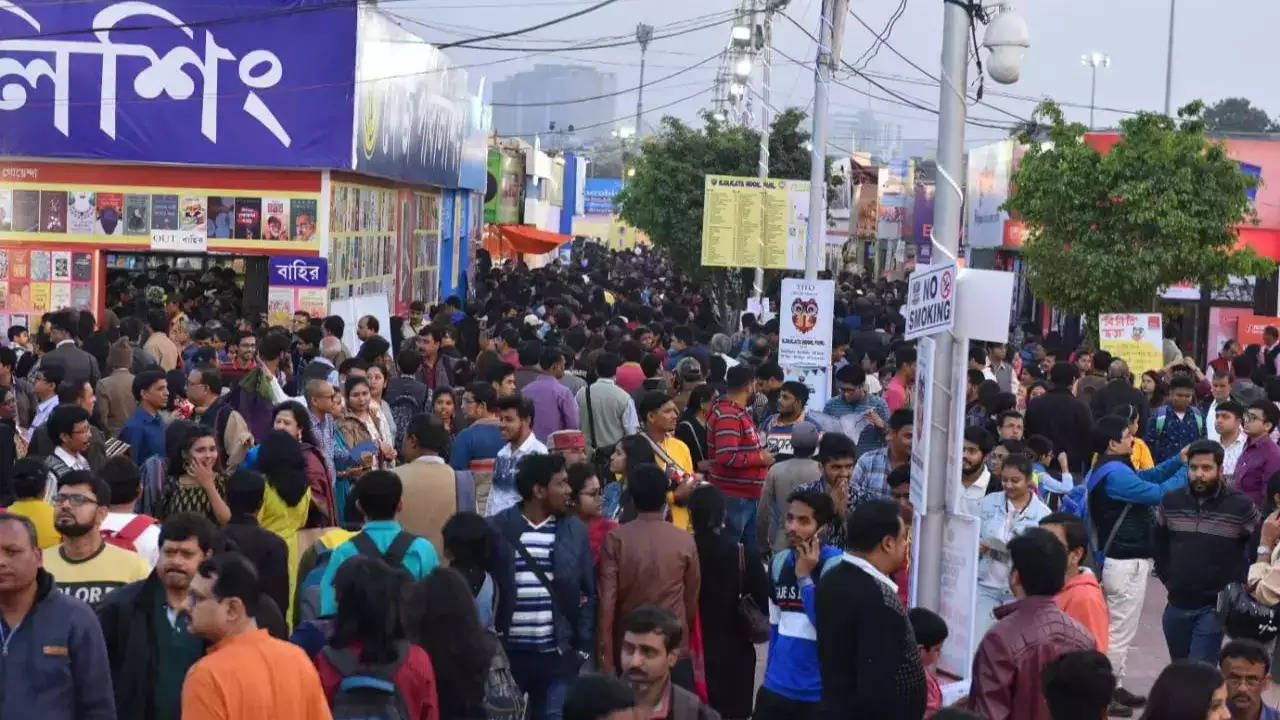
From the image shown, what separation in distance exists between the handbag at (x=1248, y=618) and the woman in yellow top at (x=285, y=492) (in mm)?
4581

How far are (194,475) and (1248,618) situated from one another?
5.19m

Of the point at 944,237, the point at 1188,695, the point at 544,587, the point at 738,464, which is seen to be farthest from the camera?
the point at 738,464

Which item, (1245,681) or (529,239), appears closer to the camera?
(1245,681)

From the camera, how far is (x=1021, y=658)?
21.3ft

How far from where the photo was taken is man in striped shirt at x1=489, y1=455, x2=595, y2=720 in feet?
25.9

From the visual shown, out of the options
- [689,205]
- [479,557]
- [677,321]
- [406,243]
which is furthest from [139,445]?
[689,205]

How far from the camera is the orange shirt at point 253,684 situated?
5.32 m

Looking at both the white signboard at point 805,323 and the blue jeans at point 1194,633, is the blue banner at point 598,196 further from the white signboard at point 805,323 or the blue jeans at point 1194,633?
the blue jeans at point 1194,633

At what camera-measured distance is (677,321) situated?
23625mm

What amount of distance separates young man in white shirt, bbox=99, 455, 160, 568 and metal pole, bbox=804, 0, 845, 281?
1485 cm

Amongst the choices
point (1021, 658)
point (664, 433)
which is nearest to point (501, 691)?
point (1021, 658)

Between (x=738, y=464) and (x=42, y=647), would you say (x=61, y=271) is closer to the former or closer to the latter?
(x=738, y=464)

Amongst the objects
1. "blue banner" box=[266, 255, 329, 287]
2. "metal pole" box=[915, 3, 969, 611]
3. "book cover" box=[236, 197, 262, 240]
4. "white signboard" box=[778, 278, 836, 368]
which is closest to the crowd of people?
"metal pole" box=[915, 3, 969, 611]

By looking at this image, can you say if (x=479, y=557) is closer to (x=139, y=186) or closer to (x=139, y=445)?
(x=139, y=445)
